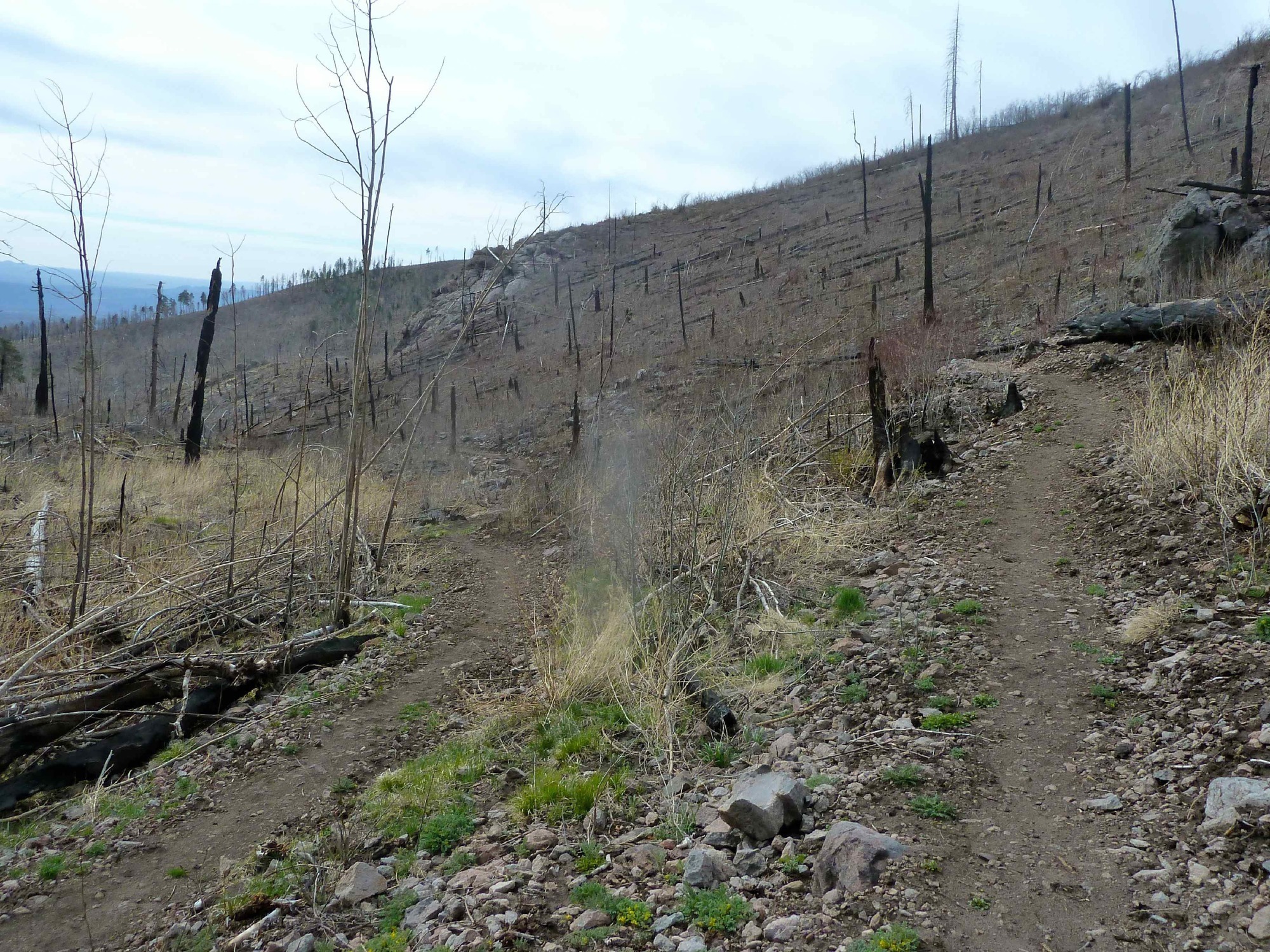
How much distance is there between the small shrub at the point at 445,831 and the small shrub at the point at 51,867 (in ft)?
6.42

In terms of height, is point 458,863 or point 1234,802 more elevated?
point 1234,802

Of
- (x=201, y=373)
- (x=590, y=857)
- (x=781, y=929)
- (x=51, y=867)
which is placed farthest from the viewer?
(x=201, y=373)

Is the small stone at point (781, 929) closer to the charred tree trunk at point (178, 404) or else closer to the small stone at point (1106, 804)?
the small stone at point (1106, 804)

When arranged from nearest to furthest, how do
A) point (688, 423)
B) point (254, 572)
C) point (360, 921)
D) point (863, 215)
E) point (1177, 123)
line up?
point (360, 921), point (254, 572), point (688, 423), point (1177, 123), point (863, 215)

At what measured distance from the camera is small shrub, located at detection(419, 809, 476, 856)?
3.71m

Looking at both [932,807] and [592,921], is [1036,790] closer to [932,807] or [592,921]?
[932,807]

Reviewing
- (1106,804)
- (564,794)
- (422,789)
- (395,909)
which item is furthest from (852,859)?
(422,789)

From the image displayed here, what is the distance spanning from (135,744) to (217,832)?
1.48m

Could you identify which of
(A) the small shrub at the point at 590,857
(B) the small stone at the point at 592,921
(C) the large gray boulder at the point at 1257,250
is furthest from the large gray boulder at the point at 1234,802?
(C) the large gray boulder at the point at 1257,250

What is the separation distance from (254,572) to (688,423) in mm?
5060

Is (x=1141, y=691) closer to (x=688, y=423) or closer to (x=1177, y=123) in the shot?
(x=688, y=423)

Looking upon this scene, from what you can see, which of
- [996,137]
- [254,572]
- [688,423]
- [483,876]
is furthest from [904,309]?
[996,137]

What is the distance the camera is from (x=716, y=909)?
2752mm

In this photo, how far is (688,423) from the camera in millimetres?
9383
